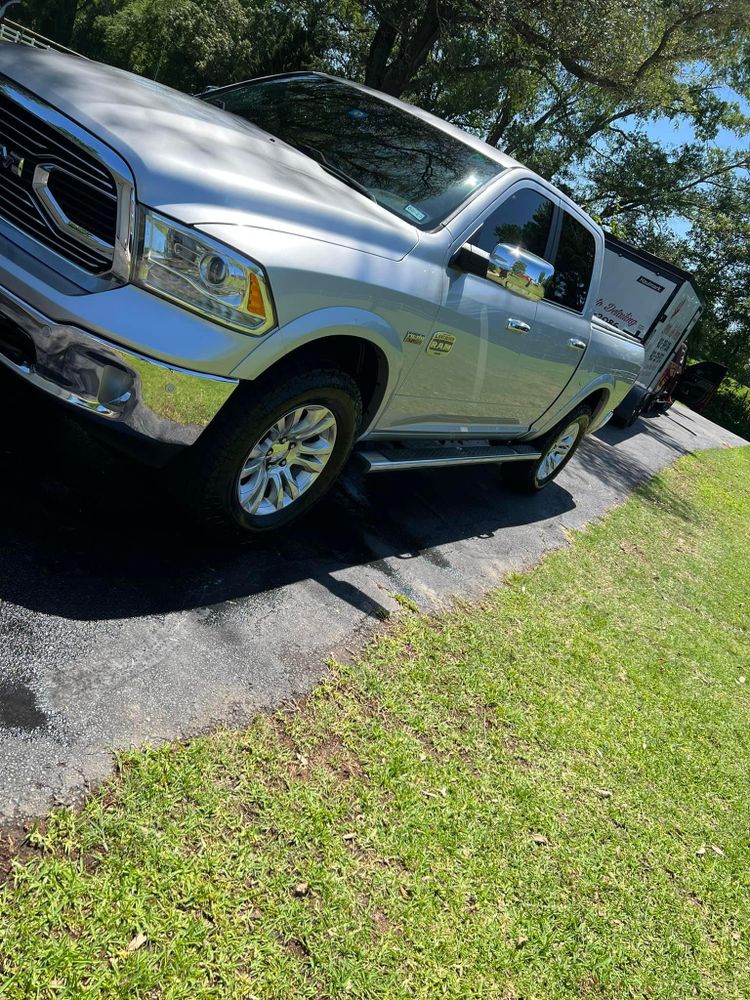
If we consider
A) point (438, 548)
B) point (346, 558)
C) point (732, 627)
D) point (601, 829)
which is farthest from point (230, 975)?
point (732, 627)

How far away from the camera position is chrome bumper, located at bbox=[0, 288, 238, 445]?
2.74m

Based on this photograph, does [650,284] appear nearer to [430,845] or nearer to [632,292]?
[632,292]

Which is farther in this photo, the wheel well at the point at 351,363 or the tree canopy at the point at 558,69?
the tree canopy at the point at 558,69

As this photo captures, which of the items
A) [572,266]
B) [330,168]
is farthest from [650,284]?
[330,168]

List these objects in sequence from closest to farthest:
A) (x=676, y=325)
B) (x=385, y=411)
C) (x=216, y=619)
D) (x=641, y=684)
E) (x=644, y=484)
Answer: (x=216, y=619) < (x=385, y=411) < (x=641, y=684) < (x=644, y=484) < (x=676, y=325)

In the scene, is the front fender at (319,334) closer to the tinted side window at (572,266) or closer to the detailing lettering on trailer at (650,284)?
the tinted side window at (572,266)

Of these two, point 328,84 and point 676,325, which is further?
point 676,325

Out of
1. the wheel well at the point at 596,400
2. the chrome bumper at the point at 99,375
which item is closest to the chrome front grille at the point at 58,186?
the chrome bumper at the point at 99,375

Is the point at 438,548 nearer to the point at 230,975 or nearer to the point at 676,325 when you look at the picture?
the point at 230,975

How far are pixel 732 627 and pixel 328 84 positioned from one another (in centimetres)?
505

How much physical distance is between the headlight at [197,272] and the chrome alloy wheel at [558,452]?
4.26m

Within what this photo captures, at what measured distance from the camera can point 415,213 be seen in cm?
383

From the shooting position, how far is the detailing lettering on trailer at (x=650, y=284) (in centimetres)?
1287

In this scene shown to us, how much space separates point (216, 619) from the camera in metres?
3.21
